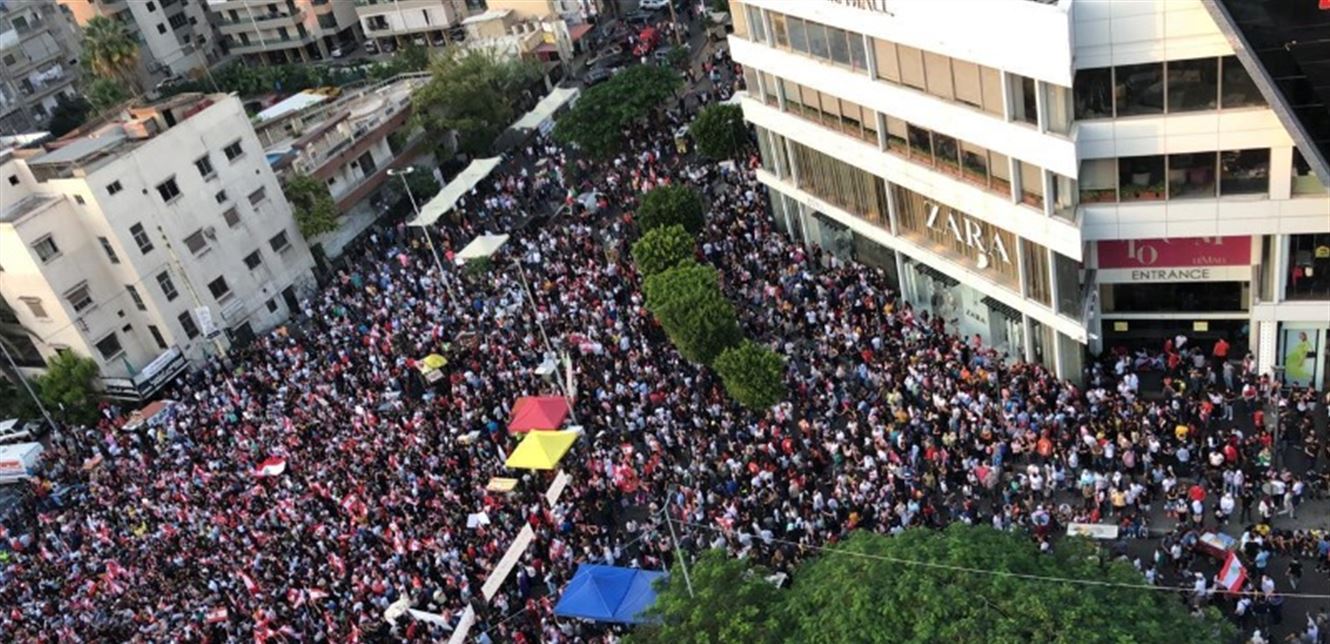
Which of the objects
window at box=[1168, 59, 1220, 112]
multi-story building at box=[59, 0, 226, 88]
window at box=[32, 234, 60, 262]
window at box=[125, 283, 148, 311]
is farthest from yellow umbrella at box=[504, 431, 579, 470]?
multi-story building at box=[59, 0, 226, 88]

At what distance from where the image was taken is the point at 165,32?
9425 centimetres

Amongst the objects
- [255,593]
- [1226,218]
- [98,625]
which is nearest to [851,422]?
[1226,218]

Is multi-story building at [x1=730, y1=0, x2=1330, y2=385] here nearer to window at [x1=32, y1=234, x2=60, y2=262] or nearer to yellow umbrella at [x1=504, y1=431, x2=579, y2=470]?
yellow umbrella at [x1=504, y1=431, x2=579, y2=470]

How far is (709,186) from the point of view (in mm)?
51656

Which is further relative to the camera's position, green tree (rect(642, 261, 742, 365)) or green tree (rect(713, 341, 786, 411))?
green tree (rect(642, 261, 742, 365))

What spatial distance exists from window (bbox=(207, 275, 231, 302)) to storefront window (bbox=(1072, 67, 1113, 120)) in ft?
136

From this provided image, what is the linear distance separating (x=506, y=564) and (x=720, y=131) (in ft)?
87.9

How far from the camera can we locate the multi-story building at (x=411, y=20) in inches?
3265

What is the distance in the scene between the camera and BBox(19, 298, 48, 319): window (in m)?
50.2

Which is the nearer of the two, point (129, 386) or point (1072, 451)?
point (1072, 451)

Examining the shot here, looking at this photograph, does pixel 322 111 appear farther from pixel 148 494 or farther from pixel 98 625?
pixel 98 625

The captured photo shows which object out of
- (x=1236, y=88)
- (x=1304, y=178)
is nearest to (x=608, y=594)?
(x=1236, y=88)

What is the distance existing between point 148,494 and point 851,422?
27.3 metres

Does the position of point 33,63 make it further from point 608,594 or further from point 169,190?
point 608,594
